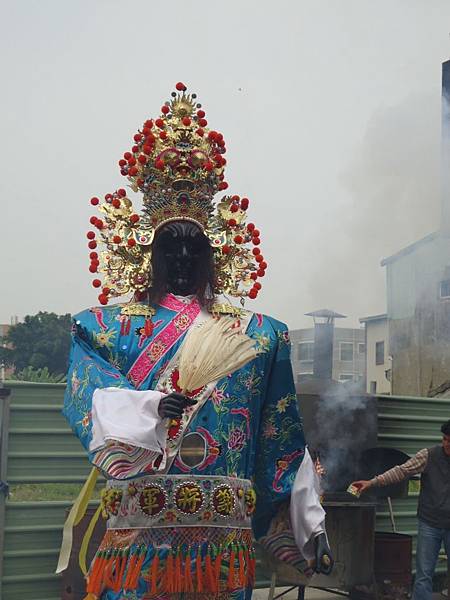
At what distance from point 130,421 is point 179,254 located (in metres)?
0.93

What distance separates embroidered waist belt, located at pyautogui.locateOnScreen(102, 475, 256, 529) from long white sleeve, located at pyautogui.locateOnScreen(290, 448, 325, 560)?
348 mm

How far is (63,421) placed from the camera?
6188 mm

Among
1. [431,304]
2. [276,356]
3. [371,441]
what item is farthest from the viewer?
[431,304]

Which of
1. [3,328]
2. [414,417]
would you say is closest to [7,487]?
[414,417]

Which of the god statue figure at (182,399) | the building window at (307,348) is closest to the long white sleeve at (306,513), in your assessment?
the god statue figure at (182,399)

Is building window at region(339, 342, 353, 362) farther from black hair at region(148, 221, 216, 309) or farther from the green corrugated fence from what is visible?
black hair at region(148, 221, 216, 309)

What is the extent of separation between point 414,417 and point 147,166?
4633 millimetres

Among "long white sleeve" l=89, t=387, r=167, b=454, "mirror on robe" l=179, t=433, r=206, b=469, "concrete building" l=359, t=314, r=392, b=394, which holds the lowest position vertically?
"mirror on robe" l=179, t=433, r=206, b=469

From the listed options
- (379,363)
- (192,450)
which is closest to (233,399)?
(192,450)

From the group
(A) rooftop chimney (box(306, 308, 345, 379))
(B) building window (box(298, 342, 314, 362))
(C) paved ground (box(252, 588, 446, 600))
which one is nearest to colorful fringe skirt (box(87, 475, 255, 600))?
(C) paved ground (box(252, 588, 446, 600))

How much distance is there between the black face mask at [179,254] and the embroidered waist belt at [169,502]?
0.81 m

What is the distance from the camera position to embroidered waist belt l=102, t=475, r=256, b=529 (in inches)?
134

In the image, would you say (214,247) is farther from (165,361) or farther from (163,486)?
(163,486)

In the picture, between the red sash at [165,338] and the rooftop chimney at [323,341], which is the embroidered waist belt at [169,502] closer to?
the red sash at [165,338]
